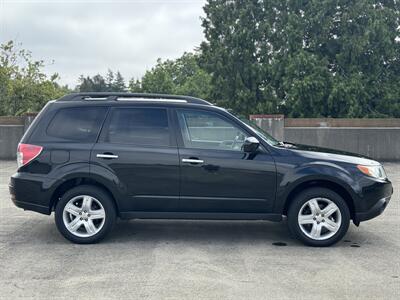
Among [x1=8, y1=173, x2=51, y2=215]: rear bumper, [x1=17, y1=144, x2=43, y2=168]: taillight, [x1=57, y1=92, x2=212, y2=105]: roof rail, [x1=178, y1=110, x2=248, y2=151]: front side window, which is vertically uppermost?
[x1=57, y1=92, x2=212, y2=105]: roof rail

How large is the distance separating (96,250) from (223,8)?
71.6 feet

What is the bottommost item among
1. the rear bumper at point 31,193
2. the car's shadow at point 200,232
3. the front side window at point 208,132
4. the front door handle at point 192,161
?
the car's shadow at point 200,232

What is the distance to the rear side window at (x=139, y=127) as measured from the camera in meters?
5.96

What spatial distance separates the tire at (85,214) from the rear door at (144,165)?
0.73 feet

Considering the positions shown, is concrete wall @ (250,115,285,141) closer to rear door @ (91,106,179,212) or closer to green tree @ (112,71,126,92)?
rear door @ (91,106,179,212)

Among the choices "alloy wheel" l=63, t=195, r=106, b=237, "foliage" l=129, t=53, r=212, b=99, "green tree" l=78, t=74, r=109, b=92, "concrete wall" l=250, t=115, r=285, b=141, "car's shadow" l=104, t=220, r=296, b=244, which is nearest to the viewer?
"alloy wheel" l=63, t=195, r=106, b=237

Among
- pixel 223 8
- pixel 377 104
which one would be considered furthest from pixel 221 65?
pixel 377 104

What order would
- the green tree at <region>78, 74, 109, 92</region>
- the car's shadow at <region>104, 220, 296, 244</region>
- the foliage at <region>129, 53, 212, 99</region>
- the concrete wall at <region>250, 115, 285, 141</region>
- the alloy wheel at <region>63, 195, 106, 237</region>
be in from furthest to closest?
the green tree at <region>78, 74, 109, 92</region> → the foliage at <region>129, 53, 212, 99</region> → the concrete wall at <region>250, 115, 285, 141</region> → the car's shadow at <region>104, 220, 296, 244</region> → the alloy wheel at <region>63, 195, 106, 237</region>

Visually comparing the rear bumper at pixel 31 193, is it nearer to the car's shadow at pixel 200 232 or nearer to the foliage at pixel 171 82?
the car's shadow at pixel 200 232

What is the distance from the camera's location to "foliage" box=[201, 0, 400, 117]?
2139 cm

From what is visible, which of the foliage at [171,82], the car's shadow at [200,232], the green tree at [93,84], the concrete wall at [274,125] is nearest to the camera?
the car's shadow at [200,232]

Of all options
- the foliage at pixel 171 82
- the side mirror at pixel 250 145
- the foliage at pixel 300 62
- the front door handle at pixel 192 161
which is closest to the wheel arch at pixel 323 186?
the side mirror at pixel 250 145

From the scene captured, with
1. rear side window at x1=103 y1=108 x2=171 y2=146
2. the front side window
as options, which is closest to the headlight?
the front side window

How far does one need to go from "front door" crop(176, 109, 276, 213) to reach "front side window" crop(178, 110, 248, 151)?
0.01 metres
